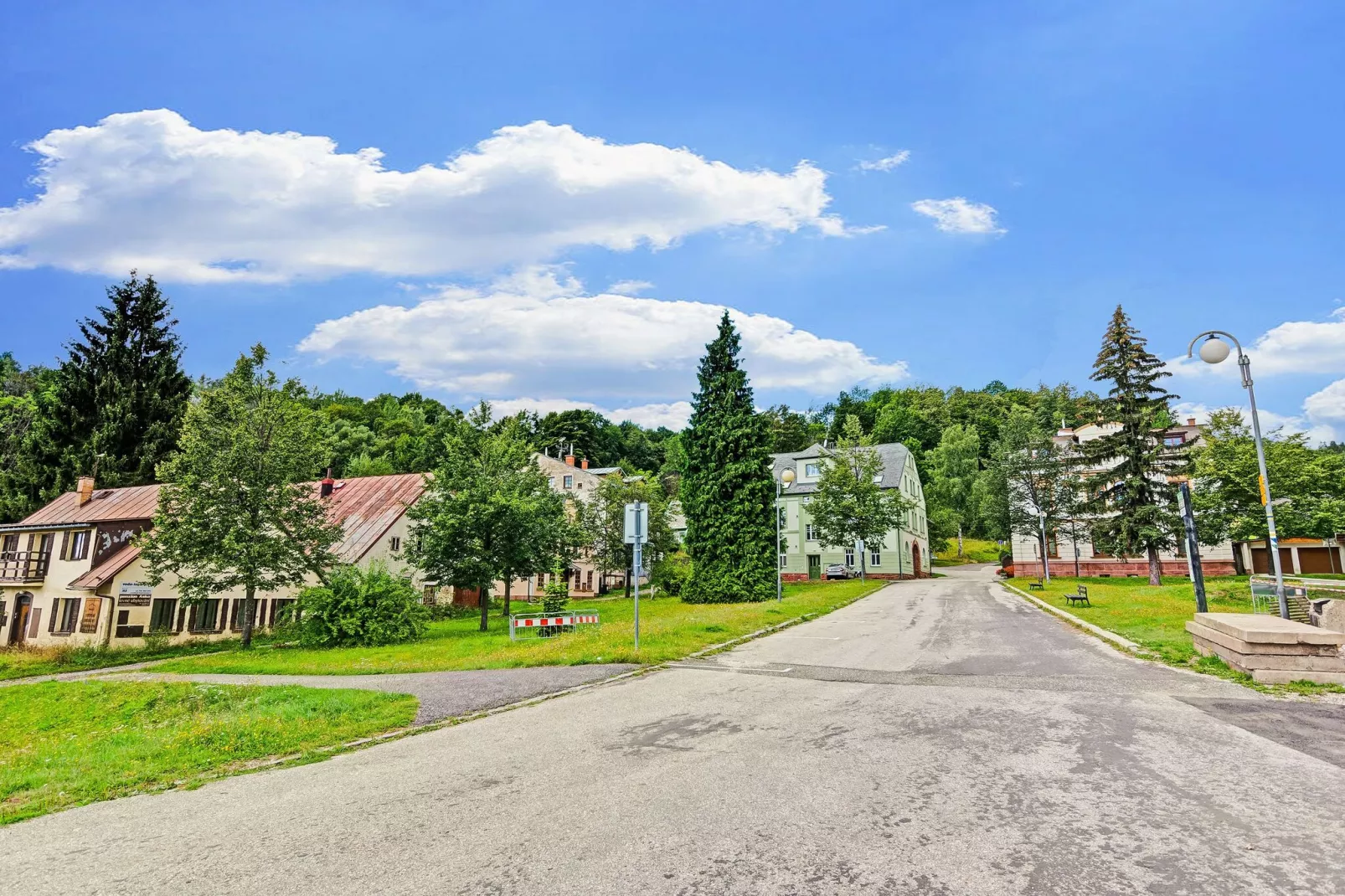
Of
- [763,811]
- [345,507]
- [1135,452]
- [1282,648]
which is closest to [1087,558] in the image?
[1135,452]

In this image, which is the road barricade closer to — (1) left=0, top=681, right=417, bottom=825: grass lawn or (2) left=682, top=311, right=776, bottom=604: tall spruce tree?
(1) left=0, top=681, right=417, bottom=825: grass lawn

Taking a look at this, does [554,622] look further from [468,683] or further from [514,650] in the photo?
[468,683]

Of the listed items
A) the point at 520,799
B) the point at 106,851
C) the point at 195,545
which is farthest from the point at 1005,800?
the point at 195,545

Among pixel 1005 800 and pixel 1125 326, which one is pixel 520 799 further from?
pixel 1125 326

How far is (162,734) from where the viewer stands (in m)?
10.3

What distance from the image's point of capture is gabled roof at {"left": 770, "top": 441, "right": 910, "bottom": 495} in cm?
5909

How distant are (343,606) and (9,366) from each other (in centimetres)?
10986

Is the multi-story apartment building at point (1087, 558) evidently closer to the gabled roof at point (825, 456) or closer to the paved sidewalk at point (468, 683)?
the gabled roof at point (825, 456)

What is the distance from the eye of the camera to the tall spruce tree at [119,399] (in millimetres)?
49031

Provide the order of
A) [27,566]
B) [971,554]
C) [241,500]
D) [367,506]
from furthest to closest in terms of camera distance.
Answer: [971,554]
[367,506]
[27,566]
[241,500]

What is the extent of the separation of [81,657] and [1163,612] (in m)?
39.2

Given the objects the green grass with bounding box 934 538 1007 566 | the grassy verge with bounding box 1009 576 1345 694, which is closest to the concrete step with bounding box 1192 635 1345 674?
the grassy verge with bounding box 1009 576 1345 694

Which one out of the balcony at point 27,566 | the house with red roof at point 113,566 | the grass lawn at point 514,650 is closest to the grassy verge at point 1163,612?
the grass lawn at point 514,650

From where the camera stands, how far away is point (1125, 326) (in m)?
35.5
